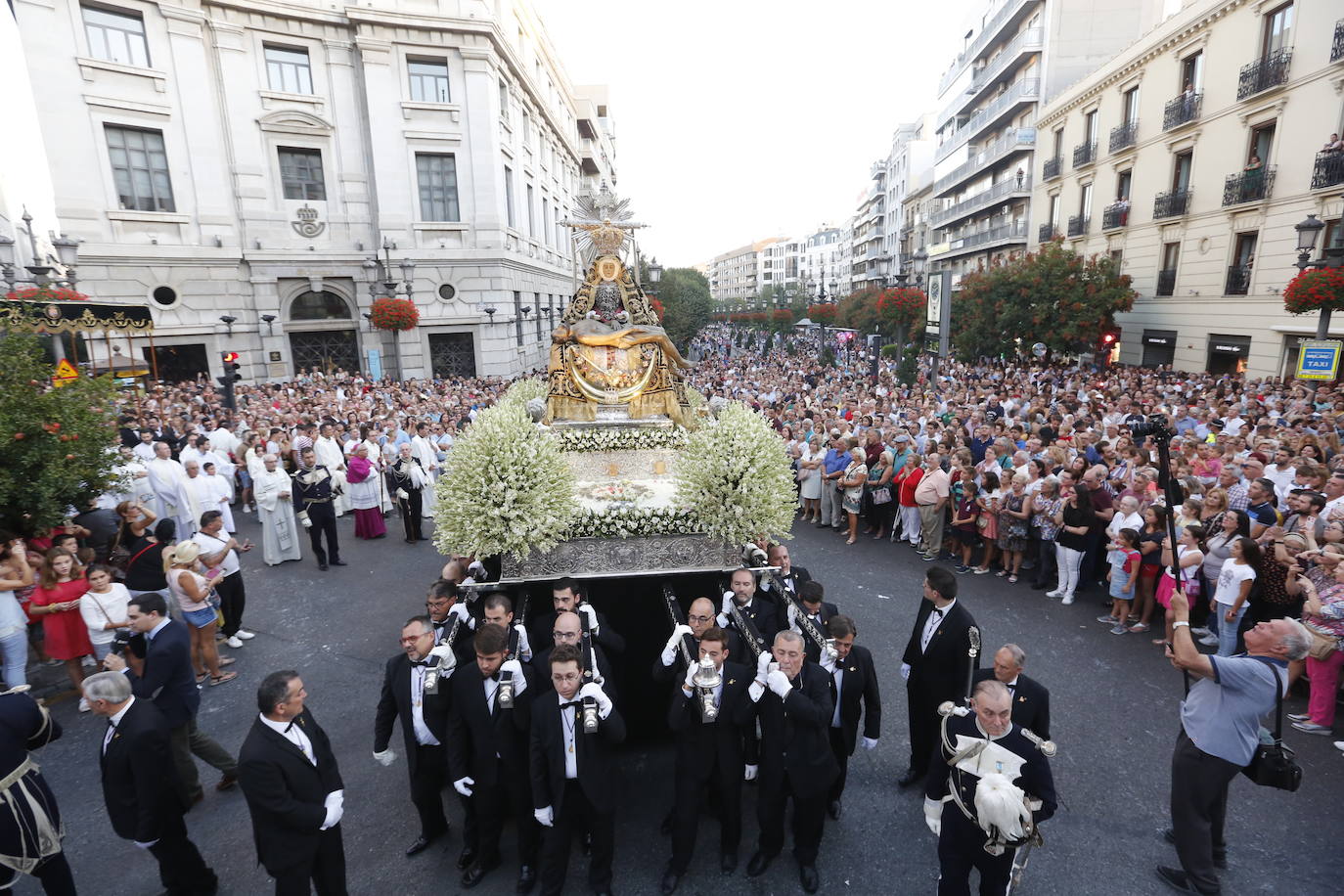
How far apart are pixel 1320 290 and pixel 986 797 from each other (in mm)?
14943

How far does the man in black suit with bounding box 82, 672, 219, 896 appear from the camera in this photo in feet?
14.1

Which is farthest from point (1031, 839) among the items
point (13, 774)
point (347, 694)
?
point (347, 694)

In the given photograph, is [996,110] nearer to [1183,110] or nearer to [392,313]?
[1183,110]

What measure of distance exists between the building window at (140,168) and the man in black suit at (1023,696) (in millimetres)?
31137

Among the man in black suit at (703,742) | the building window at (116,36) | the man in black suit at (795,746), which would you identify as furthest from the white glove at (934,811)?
the building window at (116,36)

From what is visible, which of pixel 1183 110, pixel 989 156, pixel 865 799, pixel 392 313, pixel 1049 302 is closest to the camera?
pixel 865 799

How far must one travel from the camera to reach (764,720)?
4777 millimetres

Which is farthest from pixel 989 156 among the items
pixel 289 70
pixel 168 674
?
pixel 168 674

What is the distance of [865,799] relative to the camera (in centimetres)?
568

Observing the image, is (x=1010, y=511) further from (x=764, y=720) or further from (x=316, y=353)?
(x=316, y=353)

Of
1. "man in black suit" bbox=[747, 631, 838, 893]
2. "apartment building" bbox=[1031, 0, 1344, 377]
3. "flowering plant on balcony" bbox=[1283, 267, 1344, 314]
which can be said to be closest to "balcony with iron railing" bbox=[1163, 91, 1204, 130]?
"apartment building" bbox=[1031, 0, 1344, 377]

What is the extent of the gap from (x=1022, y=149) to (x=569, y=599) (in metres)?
41.1

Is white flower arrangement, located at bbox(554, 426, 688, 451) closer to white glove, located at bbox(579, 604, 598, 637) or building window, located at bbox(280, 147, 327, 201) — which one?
white glove, located at bbox(579, 604, 598, 637)

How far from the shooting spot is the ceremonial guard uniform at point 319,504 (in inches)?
425
